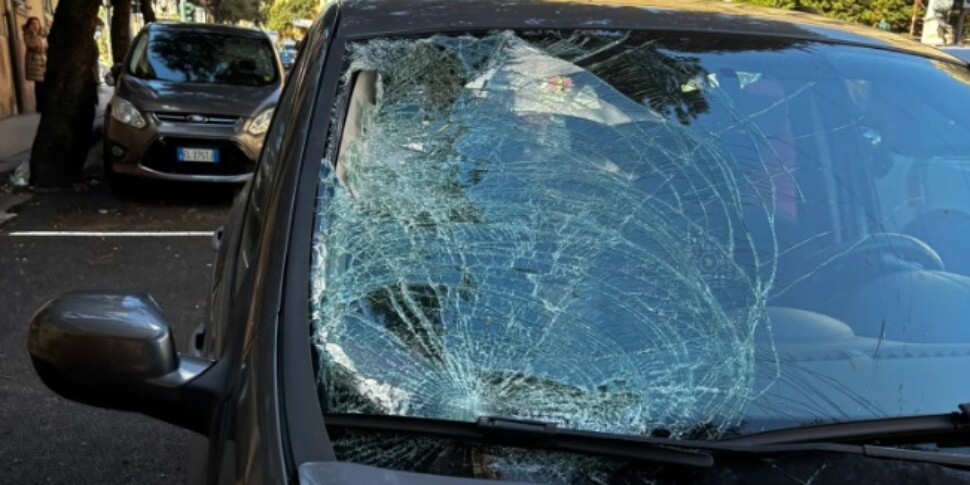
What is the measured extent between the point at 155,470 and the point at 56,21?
6.71 meters

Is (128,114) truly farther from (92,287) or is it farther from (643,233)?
(643,233)

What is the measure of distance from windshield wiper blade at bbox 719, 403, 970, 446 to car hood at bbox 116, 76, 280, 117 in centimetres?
719

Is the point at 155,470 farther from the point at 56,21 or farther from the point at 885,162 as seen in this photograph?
the point at 56,21

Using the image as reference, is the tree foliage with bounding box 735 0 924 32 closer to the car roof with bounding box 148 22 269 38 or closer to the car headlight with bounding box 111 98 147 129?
the car roof with bounding box 148 22 269 38

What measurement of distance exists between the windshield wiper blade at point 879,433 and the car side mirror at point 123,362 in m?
0.91

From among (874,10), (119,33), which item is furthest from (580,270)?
(874,10)

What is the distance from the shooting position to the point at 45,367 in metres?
1.51

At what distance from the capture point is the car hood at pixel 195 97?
779cm

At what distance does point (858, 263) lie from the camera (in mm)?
1794

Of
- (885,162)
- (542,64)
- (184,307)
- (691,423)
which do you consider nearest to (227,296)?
(542,64)

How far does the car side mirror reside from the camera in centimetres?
140

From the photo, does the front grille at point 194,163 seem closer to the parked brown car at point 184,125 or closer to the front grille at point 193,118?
the parked brown car at point 184,125

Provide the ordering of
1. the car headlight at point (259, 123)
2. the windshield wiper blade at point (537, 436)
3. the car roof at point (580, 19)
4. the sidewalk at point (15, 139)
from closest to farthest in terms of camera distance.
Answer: the windshield wiper blade at point (537, 436) → the car roof at point (580, 19) → the car headlight at point (259, 123) → the sidewalk at point (15, 139)

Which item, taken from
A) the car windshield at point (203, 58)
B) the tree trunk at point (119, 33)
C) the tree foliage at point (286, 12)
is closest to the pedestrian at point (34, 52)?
the tree trunk at point (119, 33)
